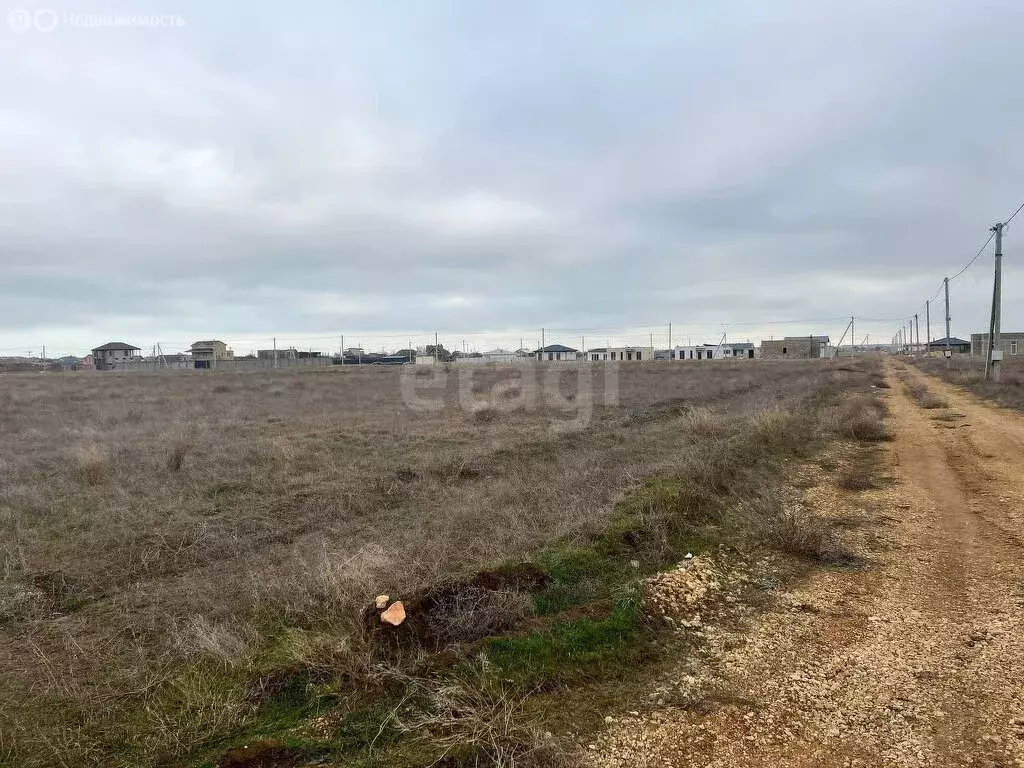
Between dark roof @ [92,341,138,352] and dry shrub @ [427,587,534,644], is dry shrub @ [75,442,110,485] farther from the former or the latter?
dark roof @ [92,341,138,352]

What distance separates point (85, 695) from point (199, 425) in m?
13.2

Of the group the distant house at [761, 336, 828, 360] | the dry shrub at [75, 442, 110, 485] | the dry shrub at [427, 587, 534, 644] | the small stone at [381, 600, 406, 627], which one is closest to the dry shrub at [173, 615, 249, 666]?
the small stone at [381, 600, 406, 627]

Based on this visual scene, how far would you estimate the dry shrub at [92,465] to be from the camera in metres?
9.48

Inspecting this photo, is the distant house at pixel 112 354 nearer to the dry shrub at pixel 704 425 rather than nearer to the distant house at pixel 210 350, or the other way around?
the distant house at pixel 210 350

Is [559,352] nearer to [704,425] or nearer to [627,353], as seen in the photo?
[627,353]

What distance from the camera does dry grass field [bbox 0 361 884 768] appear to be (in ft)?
10.9

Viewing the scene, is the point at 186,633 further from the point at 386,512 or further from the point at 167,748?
the point at 386,512

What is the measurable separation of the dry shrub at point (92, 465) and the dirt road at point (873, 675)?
9913mm

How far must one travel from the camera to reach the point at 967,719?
2.88 metres

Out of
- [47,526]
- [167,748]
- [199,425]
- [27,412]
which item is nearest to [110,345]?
[27,412]

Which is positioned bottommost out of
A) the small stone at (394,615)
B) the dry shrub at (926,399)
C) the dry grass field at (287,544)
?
the dry grass field at (287,544)

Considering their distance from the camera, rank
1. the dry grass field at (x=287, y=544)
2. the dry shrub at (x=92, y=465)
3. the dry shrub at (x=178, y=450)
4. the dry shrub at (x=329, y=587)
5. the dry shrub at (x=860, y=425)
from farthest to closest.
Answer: the dry shrub at (x=860, y=425) → the dry shrub at (x=178, y=450) → the dry shrub at (x=92, y=465) → the dry shrub at (x=329, y=587) → the dry grass field at (x=287, y=544)

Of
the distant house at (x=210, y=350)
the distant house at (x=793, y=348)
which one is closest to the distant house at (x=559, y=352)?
the distant house at (x=793, y=348)

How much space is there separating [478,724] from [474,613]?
1.11 m
